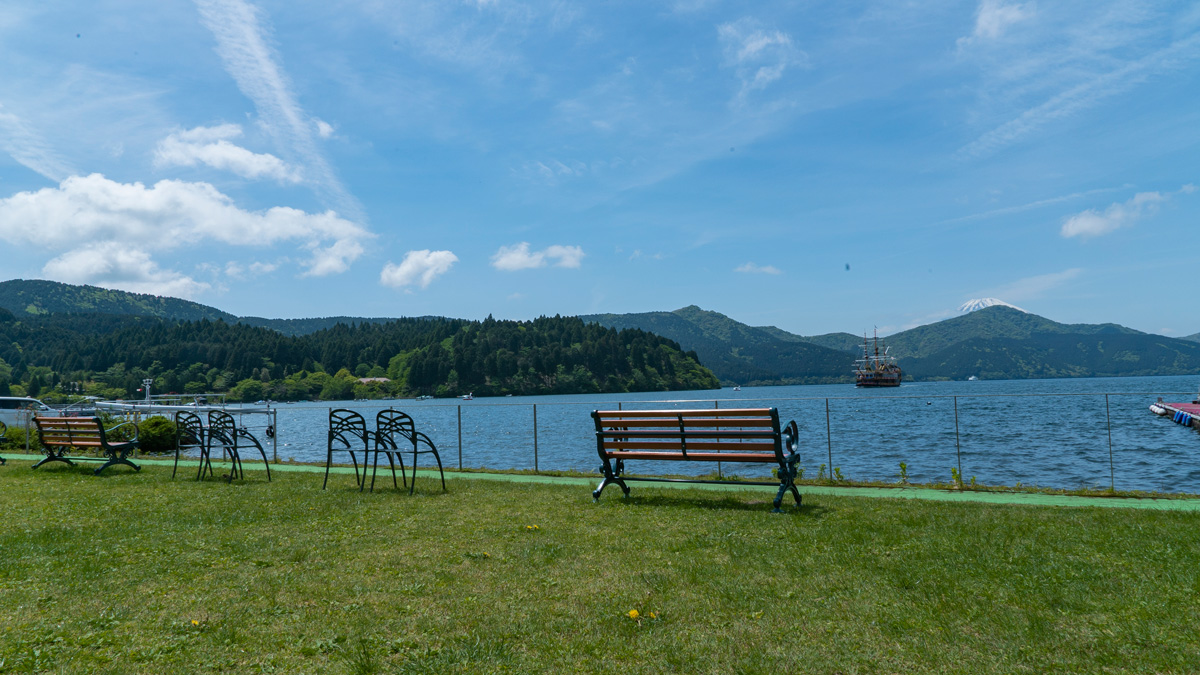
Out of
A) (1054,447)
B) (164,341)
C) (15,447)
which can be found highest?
(164,341)

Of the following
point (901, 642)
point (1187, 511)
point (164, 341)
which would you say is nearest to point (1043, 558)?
point (901, 642)

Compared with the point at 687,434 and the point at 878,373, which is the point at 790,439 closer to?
the point at 687,434

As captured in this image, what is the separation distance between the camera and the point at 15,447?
18.1 meters

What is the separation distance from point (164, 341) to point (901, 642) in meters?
160

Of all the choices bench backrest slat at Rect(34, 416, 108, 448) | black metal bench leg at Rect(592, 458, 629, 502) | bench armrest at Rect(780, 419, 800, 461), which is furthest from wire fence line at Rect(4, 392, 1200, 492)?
bench backrest slat at Rect(34, 416, 108, 448)

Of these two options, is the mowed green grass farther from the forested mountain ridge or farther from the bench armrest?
the forested mountain ridge

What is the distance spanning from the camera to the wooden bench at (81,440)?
36.7 ft

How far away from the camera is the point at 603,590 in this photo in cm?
436

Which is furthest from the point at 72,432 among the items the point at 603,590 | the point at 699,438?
the point at 603,590

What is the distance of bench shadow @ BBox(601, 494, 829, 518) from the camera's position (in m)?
7.19

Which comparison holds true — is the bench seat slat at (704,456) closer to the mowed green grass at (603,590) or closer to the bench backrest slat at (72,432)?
the mowed green grass at (603,590)

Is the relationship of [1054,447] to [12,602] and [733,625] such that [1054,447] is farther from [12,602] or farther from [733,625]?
[12,602]

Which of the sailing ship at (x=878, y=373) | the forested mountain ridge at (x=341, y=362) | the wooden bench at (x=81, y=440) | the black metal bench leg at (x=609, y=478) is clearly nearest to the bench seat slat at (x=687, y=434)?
the black metal bench leg at (x=609, y=478)

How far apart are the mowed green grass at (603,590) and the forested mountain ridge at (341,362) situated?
128m
